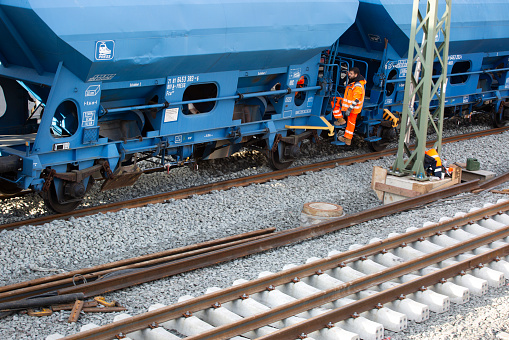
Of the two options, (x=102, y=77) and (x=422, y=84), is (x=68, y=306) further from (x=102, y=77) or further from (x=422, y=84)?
(x=422, y=84)

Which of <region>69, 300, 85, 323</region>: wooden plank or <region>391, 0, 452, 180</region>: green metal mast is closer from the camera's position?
<region>69, 300, 85, 323</region>: wooden plank

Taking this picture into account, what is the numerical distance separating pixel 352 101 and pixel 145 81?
4605 millimetres

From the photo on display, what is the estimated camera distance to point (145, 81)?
9820 millimetres

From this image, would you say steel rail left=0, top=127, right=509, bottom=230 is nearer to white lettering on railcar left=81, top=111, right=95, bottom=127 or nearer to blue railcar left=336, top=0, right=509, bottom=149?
blue railcar left=336, top=0, right=509, bottom=149

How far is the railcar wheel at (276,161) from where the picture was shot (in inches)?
487

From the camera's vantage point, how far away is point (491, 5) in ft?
51.1

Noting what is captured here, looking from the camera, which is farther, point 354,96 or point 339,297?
point 354,96

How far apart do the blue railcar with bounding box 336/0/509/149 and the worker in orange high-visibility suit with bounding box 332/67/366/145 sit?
86 cm

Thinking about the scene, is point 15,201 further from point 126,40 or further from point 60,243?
point 126,40

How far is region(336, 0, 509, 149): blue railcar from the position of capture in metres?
13.3

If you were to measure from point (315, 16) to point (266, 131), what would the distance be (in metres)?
2.34

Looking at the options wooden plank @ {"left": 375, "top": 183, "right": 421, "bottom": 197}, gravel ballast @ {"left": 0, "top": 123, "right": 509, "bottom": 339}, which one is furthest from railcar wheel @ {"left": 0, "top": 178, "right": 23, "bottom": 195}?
wooden plank @ {"left": 375, "top": 183, "right": 421, "bottom": 197}

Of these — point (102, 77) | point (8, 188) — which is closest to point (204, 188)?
point (102, 77)

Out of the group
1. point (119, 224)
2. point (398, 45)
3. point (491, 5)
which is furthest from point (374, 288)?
point (491, 5)
